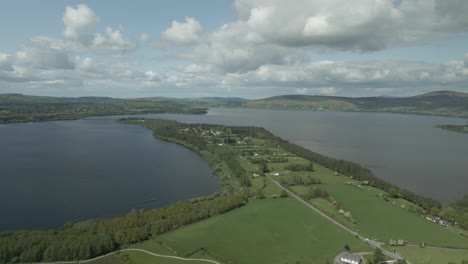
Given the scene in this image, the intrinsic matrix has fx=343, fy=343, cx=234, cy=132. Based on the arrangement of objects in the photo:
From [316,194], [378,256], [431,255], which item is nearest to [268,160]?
[316,194]

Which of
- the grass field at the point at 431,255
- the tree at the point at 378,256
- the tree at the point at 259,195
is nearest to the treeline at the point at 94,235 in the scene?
the tree at the point at 259,195

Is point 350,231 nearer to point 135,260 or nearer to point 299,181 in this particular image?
point 299,181

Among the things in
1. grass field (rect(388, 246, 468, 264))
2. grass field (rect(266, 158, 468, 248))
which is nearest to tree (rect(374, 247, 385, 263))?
grass field (rect(388, 246, 468, 264))

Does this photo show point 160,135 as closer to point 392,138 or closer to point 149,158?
point 149,158

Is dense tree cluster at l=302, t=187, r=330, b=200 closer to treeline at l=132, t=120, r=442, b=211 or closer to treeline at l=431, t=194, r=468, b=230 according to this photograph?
treeline at l=132, t=120, r=442, b=211

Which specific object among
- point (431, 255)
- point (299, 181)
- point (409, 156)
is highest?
point (299, 181)

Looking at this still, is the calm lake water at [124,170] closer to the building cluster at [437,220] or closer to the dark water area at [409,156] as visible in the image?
the dark water area at [409,156]
